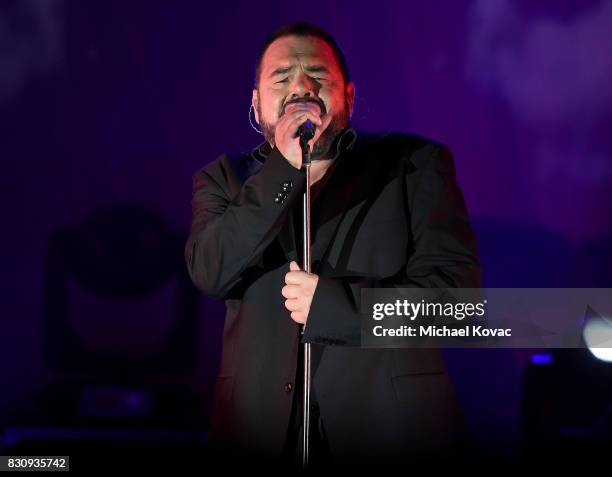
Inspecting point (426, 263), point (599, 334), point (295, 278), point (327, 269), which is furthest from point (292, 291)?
point (599, 334)

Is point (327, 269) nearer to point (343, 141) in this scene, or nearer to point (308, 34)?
point (343, 141)

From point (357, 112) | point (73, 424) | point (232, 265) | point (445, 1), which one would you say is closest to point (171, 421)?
point (73, 424)

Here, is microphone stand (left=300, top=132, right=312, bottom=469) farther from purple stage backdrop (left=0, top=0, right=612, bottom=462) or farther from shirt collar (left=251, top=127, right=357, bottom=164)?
purple stage backdrop (left=0, top=0, right=612, bottom=462)

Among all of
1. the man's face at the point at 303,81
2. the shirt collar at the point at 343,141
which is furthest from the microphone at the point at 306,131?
the shirt collar at the point at 343,141

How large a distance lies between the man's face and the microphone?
15 cm

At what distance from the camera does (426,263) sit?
1519mm

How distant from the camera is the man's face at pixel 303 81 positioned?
1607mm

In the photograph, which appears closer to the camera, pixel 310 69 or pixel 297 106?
pixel 297 106

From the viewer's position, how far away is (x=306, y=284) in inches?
55.9

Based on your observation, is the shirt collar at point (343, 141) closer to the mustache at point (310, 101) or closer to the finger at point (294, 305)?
the mustache at point (310, 101)

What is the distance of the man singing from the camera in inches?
57.4

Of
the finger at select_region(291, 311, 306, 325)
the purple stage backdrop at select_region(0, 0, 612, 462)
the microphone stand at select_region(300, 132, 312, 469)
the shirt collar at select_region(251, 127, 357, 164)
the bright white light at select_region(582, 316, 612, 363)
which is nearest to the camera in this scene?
the microphone stand at select_region(300, 132, 312, 469)

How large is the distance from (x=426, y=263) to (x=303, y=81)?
46cm

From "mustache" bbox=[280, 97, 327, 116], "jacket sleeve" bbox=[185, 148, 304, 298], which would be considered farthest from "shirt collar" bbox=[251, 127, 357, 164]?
"jacket sleeve" bbox=[185, 148, 304, 298]
